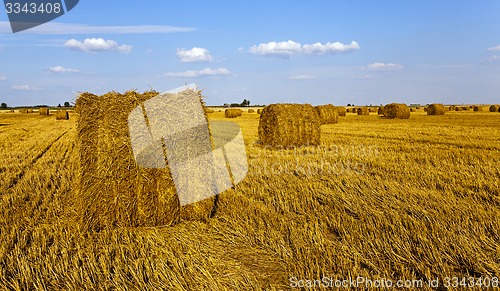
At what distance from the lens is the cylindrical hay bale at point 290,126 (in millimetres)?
13273

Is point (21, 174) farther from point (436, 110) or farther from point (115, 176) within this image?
point (436, 110)

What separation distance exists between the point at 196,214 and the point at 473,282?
351cm

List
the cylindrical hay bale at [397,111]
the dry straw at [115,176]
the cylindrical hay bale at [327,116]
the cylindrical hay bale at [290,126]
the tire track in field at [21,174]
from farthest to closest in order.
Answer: the cylindrical hay bale at [397,111] → the cylindrical hay bale at [327,116] → the cylindrical hay bale at [290,126] → the tire track in field at [21,174] → the dry straw at [115,176]

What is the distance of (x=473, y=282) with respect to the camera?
133 inches

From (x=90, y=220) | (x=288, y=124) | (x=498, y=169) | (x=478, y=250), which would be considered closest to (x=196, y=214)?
(x=90, y=220)

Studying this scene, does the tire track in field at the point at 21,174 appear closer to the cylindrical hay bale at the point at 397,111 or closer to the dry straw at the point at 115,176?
the dry straw at the point at 115,176

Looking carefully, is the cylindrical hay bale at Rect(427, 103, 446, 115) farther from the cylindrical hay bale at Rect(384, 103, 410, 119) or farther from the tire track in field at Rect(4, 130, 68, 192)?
the tire track in field at Rect(4, 130, 68, 192)

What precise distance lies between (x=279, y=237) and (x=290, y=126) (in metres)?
9.08

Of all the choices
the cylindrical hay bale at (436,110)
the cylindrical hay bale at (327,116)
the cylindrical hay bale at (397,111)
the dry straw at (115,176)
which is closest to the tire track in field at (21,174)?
the dry straw at (115,176)

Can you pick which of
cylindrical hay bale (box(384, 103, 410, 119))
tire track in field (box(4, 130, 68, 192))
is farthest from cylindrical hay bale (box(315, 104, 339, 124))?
tire track in field (box(4, 130, 68, 192))

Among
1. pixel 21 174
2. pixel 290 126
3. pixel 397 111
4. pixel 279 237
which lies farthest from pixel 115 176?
pixel 397 111

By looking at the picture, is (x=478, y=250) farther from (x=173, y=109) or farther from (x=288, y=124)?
(x=288, y=124)

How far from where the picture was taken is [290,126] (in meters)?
13.4

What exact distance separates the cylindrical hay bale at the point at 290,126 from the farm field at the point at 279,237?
16.7 feet
